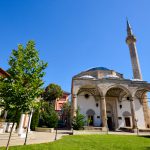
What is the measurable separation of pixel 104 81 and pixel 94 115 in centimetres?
595

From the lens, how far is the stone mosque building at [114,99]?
71.8 feet

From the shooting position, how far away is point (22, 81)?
5461 millimetres

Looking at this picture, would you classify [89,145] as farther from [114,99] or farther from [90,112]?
[114,99]

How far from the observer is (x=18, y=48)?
5.88m

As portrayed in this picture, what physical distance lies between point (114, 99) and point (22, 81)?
73.1ft

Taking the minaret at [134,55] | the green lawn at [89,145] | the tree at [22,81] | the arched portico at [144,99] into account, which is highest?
the minaret at [134,55]

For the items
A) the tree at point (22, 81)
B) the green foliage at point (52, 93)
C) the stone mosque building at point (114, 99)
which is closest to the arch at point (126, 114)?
the stone mosque building at point (114, 99)

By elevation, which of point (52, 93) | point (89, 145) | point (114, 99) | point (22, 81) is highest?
point (52, 93)

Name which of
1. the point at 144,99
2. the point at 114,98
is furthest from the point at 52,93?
the point at 144,99

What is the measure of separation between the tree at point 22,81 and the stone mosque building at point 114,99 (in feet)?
49.4

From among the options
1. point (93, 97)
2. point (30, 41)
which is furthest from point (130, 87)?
point (30, 41)

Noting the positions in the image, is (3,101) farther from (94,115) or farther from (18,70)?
(94,115)

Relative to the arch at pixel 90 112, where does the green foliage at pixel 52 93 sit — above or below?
above

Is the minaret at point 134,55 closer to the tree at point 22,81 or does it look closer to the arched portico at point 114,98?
the arched portico at point 114,98
